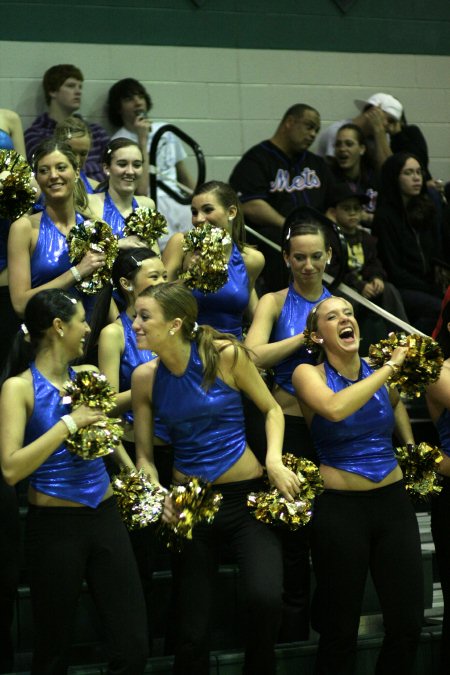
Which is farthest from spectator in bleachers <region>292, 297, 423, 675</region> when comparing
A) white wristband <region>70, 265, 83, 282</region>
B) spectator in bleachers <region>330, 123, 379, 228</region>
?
spectator in bleachers <region>330, 123, 379, 228</region>

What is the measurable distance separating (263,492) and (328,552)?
0.35m

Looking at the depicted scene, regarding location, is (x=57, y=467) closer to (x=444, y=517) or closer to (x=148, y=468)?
(x=148, y=468)

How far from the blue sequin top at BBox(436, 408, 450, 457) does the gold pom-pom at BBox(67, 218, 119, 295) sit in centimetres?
153

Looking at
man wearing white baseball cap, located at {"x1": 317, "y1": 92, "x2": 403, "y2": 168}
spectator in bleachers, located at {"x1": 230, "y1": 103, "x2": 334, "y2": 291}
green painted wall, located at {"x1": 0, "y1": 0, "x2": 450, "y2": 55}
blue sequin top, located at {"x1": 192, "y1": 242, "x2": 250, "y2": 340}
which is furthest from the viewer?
man wearing white baseball cap, located at {"x1": 317, "y1": 92, "x2": 403, "y2": 168}

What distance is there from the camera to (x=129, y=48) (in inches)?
332

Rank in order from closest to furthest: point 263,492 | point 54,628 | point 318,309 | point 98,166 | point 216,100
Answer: point 54,628 < point 263,492 < point 318,309 < point 98,166 < point 216,100

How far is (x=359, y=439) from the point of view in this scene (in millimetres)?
4367

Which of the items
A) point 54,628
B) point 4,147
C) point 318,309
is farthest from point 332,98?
point 54,628

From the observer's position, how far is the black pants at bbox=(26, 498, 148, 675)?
3795mm

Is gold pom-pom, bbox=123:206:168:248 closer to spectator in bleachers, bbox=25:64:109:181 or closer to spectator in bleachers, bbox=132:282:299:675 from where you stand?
spectator in bleachers, bbox=132:282:299:675

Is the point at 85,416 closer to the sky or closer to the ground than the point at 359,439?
closer to the sky

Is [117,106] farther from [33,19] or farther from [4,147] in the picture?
[4,147]

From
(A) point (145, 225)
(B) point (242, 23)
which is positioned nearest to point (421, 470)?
(A) point (145, 225)

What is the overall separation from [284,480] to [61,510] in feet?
2.64
